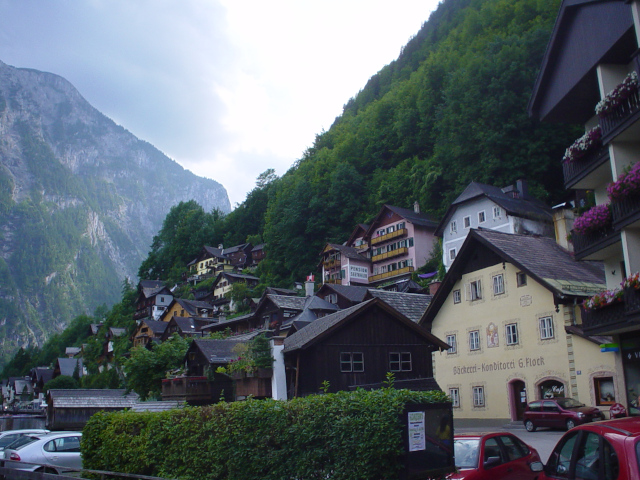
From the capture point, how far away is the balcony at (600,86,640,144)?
1756 centimetres

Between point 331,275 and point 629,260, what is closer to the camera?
point 629,260

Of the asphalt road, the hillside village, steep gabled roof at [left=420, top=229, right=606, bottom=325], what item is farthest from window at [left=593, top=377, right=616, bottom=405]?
steep gabled roof at [left=420, top=229, right=606, bottom=325]

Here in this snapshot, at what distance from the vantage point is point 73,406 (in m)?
46.2

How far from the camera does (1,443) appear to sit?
24.5 metres

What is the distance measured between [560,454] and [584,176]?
15.1m

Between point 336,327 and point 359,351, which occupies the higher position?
point 336,327

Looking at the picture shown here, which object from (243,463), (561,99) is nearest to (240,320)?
(561,99)

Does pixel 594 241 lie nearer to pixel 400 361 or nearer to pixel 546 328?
pixel 546 328

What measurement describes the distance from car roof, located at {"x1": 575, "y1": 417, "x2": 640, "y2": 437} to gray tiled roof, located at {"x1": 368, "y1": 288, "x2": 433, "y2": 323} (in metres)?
30.3

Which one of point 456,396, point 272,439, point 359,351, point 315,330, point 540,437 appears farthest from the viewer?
point 456,396

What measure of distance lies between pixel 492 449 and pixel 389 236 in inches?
2615

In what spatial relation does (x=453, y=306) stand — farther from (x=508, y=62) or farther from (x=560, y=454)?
(x=508, y=62)

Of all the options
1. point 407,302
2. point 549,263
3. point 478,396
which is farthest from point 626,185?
point 407,302

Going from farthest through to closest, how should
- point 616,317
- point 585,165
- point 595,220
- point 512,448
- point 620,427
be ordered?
point 585,165 → point 595,220 → point 616,317 → point 512,448 → point 620,427
